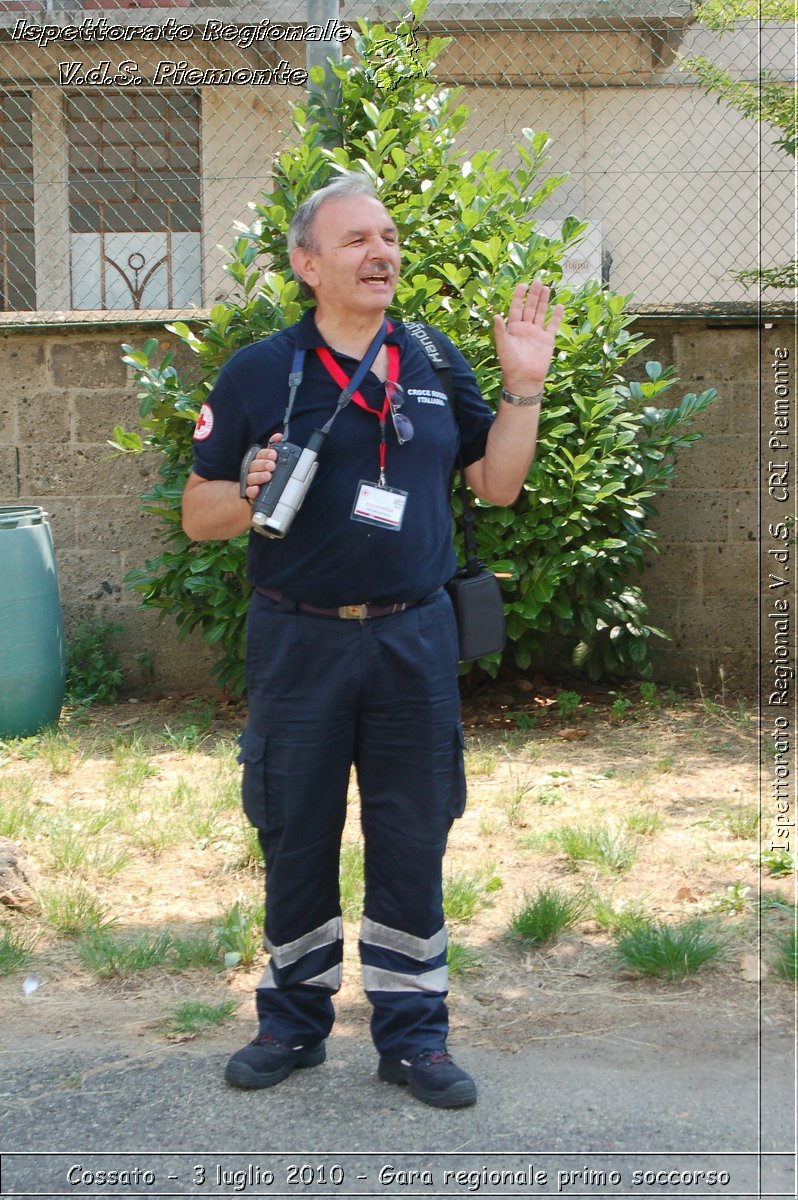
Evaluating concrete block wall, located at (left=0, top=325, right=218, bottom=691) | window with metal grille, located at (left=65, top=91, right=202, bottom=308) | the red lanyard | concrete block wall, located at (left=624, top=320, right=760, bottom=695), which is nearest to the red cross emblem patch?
the red lanyard

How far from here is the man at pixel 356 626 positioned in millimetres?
3100

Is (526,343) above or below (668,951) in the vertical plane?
above

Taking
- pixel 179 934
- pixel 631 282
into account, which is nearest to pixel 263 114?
pixel 631 282

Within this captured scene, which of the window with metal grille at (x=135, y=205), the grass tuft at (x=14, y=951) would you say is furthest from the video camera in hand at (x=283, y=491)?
the window with metal grille at (x=135, y=205)

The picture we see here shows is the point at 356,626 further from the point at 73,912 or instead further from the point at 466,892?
the point at 73,912

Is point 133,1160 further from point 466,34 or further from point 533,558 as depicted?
point 466,34

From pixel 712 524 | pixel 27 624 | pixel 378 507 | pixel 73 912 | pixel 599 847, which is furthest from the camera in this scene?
pixel 712 524

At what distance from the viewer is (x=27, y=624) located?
255 inches

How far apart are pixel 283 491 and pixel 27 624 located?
3.88 metres

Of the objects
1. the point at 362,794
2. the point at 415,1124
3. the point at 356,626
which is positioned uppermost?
the point at 356,626

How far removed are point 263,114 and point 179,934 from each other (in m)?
8.09

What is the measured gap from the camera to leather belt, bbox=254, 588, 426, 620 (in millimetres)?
3115

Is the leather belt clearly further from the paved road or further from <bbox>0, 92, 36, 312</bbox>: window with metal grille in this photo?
<bbox>0, 92, 36, 312</bbox>: window with metal grille

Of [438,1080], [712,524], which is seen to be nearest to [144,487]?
[712,524]
